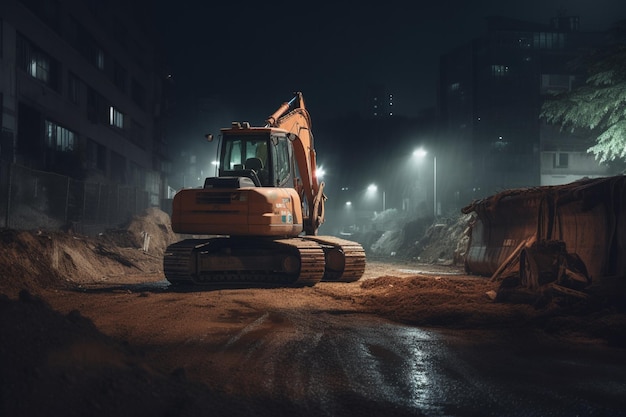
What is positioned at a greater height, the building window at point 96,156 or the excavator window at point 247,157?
the building window at point 96,156

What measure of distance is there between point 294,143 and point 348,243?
3.04 meters

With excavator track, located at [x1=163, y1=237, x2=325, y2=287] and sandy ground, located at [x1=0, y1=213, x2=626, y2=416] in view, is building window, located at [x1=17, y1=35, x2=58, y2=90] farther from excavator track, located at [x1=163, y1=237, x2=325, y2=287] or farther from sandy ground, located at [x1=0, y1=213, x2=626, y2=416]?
excavator track, located at [x1=163, y1=237, x2=325, y2=287]

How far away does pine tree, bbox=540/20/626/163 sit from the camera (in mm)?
23938

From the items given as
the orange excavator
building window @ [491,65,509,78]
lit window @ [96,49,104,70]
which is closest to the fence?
the orange excavator

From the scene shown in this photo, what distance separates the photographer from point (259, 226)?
13258mm

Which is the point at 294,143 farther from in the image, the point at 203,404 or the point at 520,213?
the point at 203,404

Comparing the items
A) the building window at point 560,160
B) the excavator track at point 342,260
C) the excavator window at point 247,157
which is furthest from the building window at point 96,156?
the building window at point 560,160

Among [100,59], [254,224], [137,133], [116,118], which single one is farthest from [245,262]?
[137,133]

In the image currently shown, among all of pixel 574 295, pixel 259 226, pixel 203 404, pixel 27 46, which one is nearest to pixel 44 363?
pixel 203 404

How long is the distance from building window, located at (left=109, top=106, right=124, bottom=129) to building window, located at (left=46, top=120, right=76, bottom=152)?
26.8 feet

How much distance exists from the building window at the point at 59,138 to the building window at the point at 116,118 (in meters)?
8.18

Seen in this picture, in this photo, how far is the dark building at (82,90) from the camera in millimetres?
27281

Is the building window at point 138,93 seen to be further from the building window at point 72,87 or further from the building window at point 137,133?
the building window at point 72,87

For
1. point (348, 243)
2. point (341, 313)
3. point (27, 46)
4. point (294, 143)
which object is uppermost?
point (27, 46)
